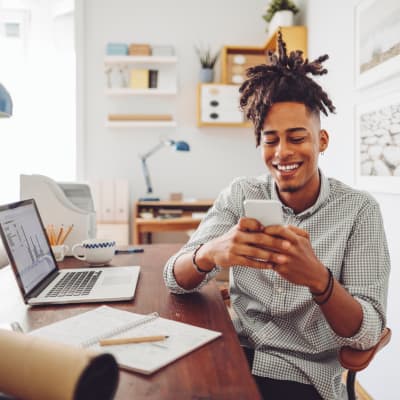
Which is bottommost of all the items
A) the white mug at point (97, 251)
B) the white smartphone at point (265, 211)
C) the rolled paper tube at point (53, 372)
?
the white mug at point (97, 251)

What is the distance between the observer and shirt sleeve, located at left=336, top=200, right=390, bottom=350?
99 cm

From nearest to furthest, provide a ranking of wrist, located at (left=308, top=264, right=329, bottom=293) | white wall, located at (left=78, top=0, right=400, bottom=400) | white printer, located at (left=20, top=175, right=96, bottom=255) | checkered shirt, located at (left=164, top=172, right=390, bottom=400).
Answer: wrist, located at (left=308, top=264, right=329, bottom=293) < checkered shirt, located at (left=164, top=172, right=390, bottom=400) < white printer, located at (left=20, top=175, right=96, bottom=255) < white wall, located at (left=78, top=0, right=400, bottom=400)

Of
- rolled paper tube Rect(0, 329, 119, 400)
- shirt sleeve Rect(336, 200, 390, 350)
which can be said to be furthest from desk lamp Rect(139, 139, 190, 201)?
rolled paper tube Rect(0, 329, 119, 400)

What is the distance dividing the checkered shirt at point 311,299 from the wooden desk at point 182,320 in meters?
0.09

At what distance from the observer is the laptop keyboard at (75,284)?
3.79 feet

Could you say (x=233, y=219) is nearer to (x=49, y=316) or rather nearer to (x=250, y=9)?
(x=49, y=316)

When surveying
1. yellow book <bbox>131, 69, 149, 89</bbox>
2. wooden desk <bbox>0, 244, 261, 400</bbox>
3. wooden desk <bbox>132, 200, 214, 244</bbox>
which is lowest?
wooden desk <bbox>132, 200, 214, 244</bbox>

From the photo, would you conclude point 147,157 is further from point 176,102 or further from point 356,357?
point 356,357

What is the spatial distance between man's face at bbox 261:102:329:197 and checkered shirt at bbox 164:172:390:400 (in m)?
0.07

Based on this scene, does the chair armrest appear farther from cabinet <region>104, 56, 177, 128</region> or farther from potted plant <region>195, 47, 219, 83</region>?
potted plant <region>195, 47, 219, 83</region>

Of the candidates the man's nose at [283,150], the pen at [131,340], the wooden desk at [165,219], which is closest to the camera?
the pen at [131,340]

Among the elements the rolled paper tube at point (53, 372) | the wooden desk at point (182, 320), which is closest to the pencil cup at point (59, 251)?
the wooden desk at point (182, 320)

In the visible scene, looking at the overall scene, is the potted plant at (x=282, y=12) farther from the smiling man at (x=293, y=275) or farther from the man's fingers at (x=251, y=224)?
the man's fingers at (x=251, y=224)

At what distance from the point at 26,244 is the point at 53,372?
83cm
